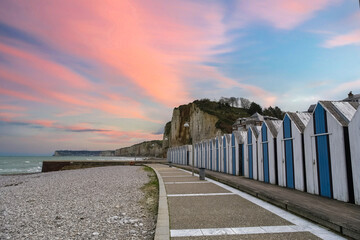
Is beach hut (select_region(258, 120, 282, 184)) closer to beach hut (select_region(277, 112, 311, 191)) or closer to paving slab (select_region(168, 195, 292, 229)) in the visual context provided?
beach hut (select_region(277, 112, 311, 191))

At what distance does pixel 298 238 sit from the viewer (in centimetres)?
449

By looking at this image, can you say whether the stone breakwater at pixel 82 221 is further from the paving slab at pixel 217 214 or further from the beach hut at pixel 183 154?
the beach hut at pixel 183 154

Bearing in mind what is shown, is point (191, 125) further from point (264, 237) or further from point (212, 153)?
point (264, 237)

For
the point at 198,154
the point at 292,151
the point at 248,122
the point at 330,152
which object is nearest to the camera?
the point at 330,152

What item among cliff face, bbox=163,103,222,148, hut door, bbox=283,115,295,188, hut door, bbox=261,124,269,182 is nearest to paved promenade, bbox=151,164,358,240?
hut door, bbox=283,115,295,188

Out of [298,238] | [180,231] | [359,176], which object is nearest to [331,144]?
[359,176]

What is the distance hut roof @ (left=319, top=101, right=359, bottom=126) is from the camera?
7552 mm

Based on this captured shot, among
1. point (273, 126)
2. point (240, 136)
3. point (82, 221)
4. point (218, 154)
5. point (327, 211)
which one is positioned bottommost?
point (82, 221)

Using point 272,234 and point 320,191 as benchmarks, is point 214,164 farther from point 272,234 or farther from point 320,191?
point 272,234

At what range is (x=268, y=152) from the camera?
467 inches

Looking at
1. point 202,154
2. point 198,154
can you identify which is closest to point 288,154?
point 202,154

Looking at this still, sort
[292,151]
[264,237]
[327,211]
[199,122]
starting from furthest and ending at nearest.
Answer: [199,122] < [292,151] < [327,211] < [264,237]

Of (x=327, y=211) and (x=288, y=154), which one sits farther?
(x=288, y=154)

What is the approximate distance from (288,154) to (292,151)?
0.34 metres
